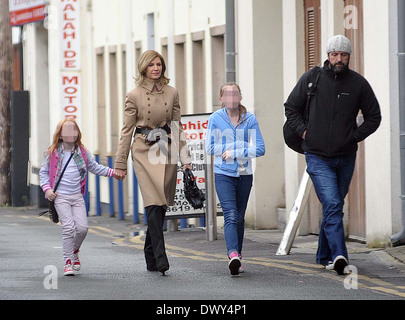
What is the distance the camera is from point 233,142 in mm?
12656

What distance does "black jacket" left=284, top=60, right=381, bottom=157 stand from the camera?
486 inches

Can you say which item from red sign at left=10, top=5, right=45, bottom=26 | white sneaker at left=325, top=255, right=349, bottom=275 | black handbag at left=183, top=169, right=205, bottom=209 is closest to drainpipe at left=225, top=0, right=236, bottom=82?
black handbag at left=183, top=169, right=205, bottom=209

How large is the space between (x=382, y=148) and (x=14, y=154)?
654 inches

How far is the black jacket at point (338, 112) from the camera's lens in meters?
12.3

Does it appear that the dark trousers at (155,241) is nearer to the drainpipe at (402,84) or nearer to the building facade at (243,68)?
the drainpipe at (402,84)

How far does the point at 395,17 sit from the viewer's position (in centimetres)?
1480

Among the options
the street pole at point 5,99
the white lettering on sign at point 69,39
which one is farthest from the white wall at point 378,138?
the street pole at point 5,99

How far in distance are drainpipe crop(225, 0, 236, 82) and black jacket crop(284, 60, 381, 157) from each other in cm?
564

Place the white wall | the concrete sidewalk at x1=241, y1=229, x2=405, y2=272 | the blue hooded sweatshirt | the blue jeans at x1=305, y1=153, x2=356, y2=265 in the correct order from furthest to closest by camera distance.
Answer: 1. the white wall
2. the concrete sidewalk at x1=241, y1=229, x2=405, y2=272
3. the blue hooded sweatshirt
4. the blue jeans at x1=305, y1=153, x2=356, y2=265

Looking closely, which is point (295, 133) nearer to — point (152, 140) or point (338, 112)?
point (338, 112)

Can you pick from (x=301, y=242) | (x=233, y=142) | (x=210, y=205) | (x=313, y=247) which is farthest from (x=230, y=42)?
(x=233, y=142)

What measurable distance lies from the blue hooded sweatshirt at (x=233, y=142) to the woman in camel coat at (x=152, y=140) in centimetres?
29

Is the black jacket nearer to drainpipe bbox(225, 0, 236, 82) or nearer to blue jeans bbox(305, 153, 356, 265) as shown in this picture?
blue jeans bbox(305, 153, 356, 265)

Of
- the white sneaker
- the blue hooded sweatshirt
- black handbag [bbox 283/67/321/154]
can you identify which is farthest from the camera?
the blue hooded sweatshirt
